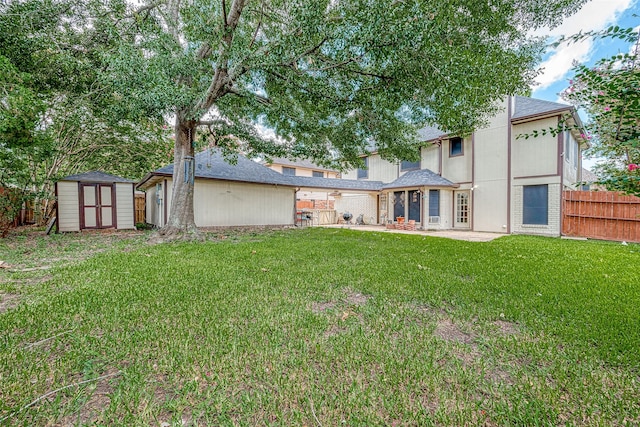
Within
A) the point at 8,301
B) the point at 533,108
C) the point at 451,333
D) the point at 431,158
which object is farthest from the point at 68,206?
the point at 533,108

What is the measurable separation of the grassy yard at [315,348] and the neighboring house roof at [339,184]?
11.8 m

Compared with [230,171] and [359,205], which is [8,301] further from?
[359,205]

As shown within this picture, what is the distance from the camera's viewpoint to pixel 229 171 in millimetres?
13250

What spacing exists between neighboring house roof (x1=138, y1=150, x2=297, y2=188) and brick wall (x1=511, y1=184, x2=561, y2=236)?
10471 mm

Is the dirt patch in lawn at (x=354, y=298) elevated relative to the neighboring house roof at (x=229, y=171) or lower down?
lower down

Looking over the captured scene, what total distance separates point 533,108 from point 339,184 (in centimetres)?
991

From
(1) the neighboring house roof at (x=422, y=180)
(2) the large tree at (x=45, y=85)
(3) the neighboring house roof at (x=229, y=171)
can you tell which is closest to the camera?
(2) the large tree at (x=45, y=85)

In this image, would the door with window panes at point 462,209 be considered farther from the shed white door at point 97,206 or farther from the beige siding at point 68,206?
the beige siding at point 68,206

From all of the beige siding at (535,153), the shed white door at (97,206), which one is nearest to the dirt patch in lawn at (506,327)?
the beige siding at (535,153)

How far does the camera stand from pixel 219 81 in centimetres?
705

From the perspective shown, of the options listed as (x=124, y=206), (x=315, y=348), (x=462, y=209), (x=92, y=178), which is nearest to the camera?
(x=315, y=348)

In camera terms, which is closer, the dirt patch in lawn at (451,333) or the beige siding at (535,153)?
the dirt patch in lawn at (451,333)

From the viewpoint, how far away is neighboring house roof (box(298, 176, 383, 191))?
1593 cm

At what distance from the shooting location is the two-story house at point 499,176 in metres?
11.4
